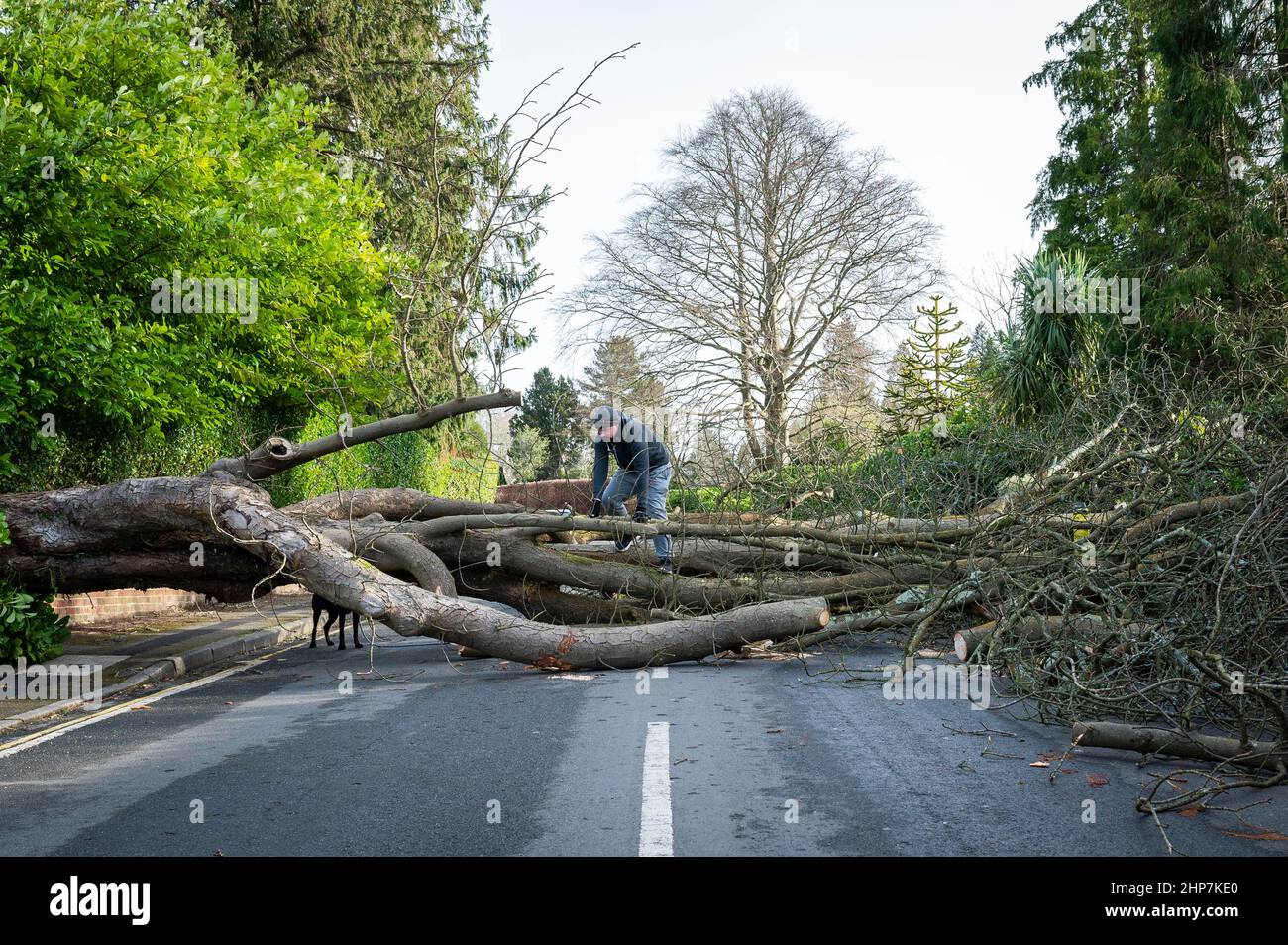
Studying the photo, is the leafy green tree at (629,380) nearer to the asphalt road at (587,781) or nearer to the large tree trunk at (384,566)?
the large tree trunk at (384,566)

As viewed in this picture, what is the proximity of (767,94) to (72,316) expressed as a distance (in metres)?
28.0

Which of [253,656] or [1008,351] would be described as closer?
[253,656]

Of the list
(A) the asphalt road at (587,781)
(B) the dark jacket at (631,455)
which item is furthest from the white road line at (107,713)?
(B) the dark jacket at (631,455)

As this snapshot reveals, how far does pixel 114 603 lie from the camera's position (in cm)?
1308

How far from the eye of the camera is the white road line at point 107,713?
6.43 meters

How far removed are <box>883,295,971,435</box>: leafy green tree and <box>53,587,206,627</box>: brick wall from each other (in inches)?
973

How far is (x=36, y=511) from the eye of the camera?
355 inches

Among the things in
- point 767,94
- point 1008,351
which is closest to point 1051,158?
point 767,94

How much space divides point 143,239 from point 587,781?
7.71 m

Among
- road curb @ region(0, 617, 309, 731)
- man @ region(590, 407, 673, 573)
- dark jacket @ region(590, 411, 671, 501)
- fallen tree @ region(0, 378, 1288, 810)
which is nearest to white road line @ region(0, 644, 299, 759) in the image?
road curb @ region(0, 617, 309, 731)

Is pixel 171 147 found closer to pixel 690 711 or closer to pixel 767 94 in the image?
pixel 690 711

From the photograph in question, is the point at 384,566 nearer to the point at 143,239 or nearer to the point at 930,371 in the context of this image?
the point at 143,239

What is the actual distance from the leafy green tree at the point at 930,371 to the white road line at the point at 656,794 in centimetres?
2890

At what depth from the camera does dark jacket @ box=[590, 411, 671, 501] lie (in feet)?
34.9
